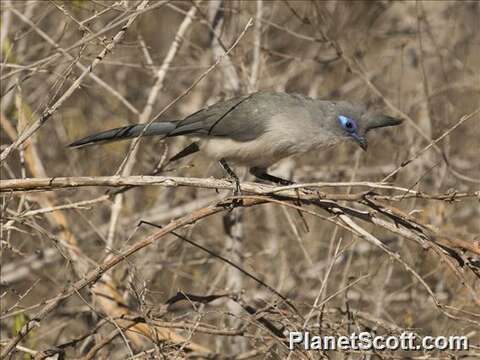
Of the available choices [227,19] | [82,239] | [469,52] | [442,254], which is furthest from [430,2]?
[442,254]

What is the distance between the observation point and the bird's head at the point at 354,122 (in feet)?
15.5

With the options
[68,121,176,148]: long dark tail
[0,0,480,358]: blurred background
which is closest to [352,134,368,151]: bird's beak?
[0,0,480,358]: blurred background

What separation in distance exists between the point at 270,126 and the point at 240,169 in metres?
1.39

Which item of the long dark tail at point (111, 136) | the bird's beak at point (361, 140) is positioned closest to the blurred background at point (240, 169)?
the long dark tail at point (111, 136)

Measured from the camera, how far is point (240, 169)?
6.17 m

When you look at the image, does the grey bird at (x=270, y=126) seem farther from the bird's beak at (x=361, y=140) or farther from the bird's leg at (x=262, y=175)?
the bird's leg at (x=262, y=175)

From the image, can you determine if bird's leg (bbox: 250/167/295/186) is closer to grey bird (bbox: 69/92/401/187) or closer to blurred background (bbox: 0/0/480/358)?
grey bird (bbox: 69/92/401/187)

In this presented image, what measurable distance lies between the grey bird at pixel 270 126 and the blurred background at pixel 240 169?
14.3 inches

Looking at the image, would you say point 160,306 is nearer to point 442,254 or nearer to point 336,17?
point 442,254

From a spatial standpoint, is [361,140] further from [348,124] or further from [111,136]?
[111,136]

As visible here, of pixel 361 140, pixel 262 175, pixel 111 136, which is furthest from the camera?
pixel 262 175

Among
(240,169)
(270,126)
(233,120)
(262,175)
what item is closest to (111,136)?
(233,120)

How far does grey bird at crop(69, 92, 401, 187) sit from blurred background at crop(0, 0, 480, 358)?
36cm

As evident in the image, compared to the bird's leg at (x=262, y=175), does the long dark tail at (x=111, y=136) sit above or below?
above
